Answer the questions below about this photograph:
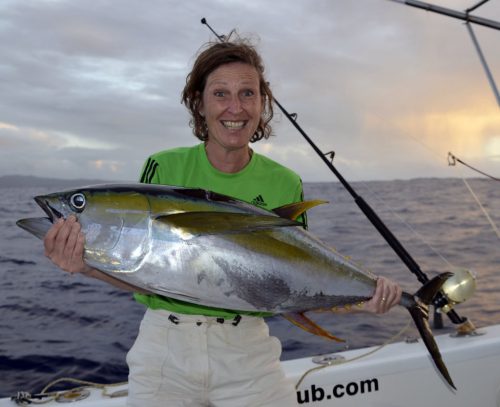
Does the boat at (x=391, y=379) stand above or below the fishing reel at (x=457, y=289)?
below

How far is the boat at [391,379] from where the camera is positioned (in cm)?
315

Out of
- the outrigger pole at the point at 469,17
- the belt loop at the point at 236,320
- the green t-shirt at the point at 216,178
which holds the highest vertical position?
the outrigger pole at the point at 469,17

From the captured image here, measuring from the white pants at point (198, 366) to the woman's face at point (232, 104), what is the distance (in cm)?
87

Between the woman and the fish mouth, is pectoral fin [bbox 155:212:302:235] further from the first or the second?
the woman

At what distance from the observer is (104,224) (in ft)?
6.31

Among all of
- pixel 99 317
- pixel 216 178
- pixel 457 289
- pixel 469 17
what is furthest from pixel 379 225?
pixel 99 317

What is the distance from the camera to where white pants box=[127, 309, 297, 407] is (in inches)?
93.5

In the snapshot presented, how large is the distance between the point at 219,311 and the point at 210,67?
3.95 ft

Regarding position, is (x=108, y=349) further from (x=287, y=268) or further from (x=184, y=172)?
(x=287, y=268)

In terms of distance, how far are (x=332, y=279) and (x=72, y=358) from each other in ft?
15.8

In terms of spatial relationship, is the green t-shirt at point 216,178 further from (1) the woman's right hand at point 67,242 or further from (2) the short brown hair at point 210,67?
(1) the woman's right hand at point 67,242

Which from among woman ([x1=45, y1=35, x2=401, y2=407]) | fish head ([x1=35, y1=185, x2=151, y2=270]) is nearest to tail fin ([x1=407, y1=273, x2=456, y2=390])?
woman ([x1=45, y1=35, x2=401, y2=407])

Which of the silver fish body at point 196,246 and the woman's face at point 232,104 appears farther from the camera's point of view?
the woman's face at point 232,104

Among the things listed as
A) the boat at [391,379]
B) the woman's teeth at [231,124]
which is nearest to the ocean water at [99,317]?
the boat at [391,379]
